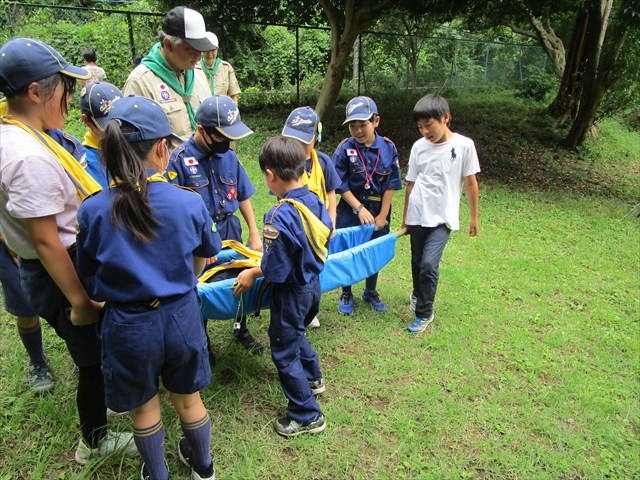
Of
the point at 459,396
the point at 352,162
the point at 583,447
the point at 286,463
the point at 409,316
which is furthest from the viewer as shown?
the point at 409,316

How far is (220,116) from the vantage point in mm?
2432

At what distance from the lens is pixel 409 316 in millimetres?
3867

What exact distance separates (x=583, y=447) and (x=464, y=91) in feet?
52.3

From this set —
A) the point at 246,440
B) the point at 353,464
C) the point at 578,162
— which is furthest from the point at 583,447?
the point at 578,162

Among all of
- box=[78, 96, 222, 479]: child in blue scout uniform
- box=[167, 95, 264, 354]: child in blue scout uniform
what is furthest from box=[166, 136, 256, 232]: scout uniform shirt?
box=[78, 96, 222, 479]: child in blue scout uniform

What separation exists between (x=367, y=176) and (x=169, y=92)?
157cm

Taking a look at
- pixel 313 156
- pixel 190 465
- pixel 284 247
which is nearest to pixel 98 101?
pixel 284 247

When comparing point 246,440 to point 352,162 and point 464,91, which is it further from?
point 464,91

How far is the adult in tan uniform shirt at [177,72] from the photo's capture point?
2596mm

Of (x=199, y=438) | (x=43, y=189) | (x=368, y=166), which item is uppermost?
(x=43, y=189)

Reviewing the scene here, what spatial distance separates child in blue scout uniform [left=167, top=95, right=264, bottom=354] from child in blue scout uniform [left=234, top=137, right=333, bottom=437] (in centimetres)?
29

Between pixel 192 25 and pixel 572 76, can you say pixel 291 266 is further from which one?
pixel 572 76

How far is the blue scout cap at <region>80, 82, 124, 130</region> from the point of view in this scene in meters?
2.34

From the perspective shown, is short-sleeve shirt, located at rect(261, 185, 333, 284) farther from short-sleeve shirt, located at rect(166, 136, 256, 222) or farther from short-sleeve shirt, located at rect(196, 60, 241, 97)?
short-sleeve shirt, located at rect(196, 60, 241, 97)
